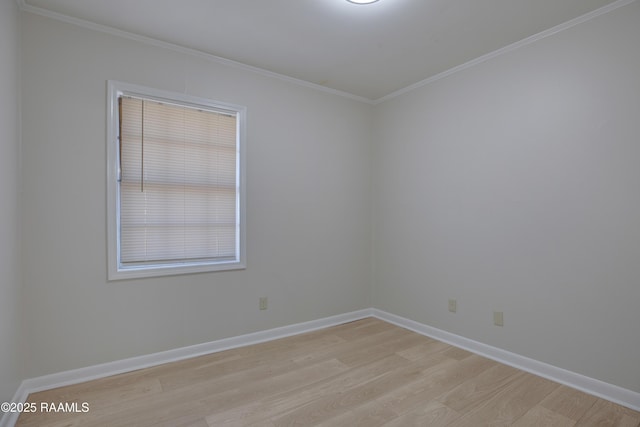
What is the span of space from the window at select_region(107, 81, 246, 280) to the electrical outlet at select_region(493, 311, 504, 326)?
2.30m

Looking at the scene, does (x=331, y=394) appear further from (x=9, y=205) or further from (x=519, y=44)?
(x=519, y=44)

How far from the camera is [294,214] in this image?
3.38 m

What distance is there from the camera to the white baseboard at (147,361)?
2.20m

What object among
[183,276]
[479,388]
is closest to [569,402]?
[479,388]

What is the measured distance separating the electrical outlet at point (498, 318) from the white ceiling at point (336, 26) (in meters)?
2.22

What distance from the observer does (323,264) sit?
360cm

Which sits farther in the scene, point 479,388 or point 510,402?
point 479,388

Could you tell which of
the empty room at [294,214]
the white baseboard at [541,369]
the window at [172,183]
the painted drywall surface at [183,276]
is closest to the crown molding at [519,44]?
the empty room at [294,214]

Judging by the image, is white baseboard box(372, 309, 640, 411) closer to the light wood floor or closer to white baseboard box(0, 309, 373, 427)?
the light wood floor

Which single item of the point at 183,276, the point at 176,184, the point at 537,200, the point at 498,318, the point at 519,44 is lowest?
the point at 498,318

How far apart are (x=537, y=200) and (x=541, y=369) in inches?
50.9

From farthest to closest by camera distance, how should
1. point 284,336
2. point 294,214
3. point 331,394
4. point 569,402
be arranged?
point 294,214 → point 284,336 → point 331,394 → point 569,402

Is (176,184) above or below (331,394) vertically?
above

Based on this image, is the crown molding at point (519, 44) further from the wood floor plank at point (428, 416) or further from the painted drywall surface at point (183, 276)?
the wood floor plank at point (428, 416)
